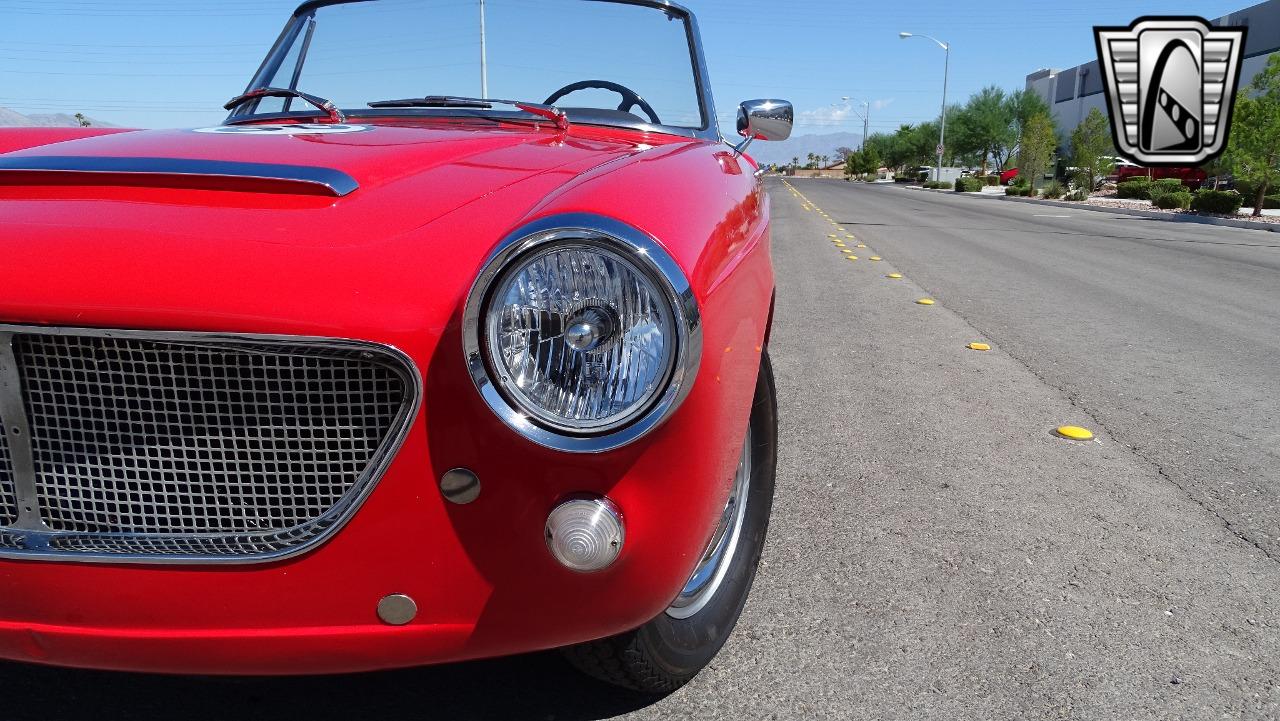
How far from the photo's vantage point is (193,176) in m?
1.52

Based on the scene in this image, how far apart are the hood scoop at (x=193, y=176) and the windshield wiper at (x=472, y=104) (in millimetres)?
966

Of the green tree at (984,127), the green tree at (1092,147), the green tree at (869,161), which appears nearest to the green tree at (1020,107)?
the green tree at (984,127)

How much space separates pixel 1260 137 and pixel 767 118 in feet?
80.5

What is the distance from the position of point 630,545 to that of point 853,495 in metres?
1.69

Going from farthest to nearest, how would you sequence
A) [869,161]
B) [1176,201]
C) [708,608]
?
1. [869,161]
2. [1176,201]
3. [708,608]

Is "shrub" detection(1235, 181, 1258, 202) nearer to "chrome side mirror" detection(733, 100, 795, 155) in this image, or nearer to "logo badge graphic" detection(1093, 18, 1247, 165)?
"logo badge graphic" detection(1093, 18, 1247, 165)

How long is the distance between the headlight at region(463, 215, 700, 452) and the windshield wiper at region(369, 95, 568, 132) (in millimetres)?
1208

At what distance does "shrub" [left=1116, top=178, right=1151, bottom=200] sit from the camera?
113ft

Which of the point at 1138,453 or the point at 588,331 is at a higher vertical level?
the point at 588,331

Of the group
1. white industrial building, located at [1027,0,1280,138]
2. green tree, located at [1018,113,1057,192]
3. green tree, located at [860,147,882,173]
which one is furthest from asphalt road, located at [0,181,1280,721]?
green tree, located at [860,147,882,173]

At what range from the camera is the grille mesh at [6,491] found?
4.38 feet

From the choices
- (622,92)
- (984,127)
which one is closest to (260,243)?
(622,92)

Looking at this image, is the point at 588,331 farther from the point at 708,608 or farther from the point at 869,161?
the point at 869,161

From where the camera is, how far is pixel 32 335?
1.28 meters
